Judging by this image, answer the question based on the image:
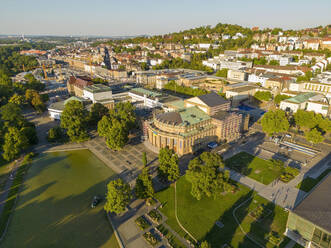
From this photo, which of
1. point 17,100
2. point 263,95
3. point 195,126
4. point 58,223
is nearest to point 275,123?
point 195,126

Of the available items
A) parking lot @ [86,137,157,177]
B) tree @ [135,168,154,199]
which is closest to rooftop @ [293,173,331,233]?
tree @ [135,168,154,199]

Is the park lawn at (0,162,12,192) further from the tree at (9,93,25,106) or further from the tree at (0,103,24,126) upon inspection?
the tree at (9,93,25,106)

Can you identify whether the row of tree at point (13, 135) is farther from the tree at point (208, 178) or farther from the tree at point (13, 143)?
the tree at point (208, 178)

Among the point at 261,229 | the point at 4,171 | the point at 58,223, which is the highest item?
the point at 261,229

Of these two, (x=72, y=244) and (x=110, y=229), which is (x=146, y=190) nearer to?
(x=110, y=229)

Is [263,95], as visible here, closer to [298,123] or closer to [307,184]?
[298,123]

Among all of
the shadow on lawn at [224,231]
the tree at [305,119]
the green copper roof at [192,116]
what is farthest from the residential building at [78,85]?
the tree at [305,119]
